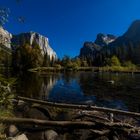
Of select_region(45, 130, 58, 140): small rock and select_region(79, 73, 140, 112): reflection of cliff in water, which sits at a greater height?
select_region(79, 73, 140, 112): reflection of cliff in water

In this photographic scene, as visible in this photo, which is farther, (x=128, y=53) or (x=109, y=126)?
(x=128, y=53)

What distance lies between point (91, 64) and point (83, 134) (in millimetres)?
182684

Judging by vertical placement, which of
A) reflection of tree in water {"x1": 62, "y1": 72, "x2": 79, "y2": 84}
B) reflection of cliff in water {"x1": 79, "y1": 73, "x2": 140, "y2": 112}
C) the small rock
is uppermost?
reflection of tree in water {"x1": 62, "y1": 72, "x2": 79, "y2": 84}

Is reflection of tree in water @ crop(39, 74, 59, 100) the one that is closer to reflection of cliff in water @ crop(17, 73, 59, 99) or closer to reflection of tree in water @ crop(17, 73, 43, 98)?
reflection of cliff in water @ crop(17, 73, 59, 99)

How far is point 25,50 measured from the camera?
12606cm

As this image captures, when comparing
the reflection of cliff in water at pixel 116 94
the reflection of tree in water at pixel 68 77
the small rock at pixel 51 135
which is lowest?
the small rock at pixel 51 135

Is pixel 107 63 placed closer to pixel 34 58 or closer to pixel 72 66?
pixel 72 66

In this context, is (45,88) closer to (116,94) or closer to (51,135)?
(116,94)

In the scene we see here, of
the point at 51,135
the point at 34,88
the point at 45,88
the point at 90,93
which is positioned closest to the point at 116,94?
the point at 90,93

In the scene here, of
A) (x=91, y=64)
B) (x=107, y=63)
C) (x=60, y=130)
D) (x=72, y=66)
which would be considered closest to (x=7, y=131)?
(x=60, y=130)

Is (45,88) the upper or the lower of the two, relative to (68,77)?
lower

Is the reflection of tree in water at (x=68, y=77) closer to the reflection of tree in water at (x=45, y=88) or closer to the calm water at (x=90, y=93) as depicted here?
the reflection of tree in water at (x=45, y=88)

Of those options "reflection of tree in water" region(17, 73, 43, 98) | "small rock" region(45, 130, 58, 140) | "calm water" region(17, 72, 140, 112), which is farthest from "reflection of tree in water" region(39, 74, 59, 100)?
"small rock" region(45, 130, 58, 140)

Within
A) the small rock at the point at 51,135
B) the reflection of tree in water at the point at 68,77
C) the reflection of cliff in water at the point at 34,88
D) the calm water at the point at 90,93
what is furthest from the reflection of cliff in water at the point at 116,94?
the reflection of tree in water at the point at 68,77
